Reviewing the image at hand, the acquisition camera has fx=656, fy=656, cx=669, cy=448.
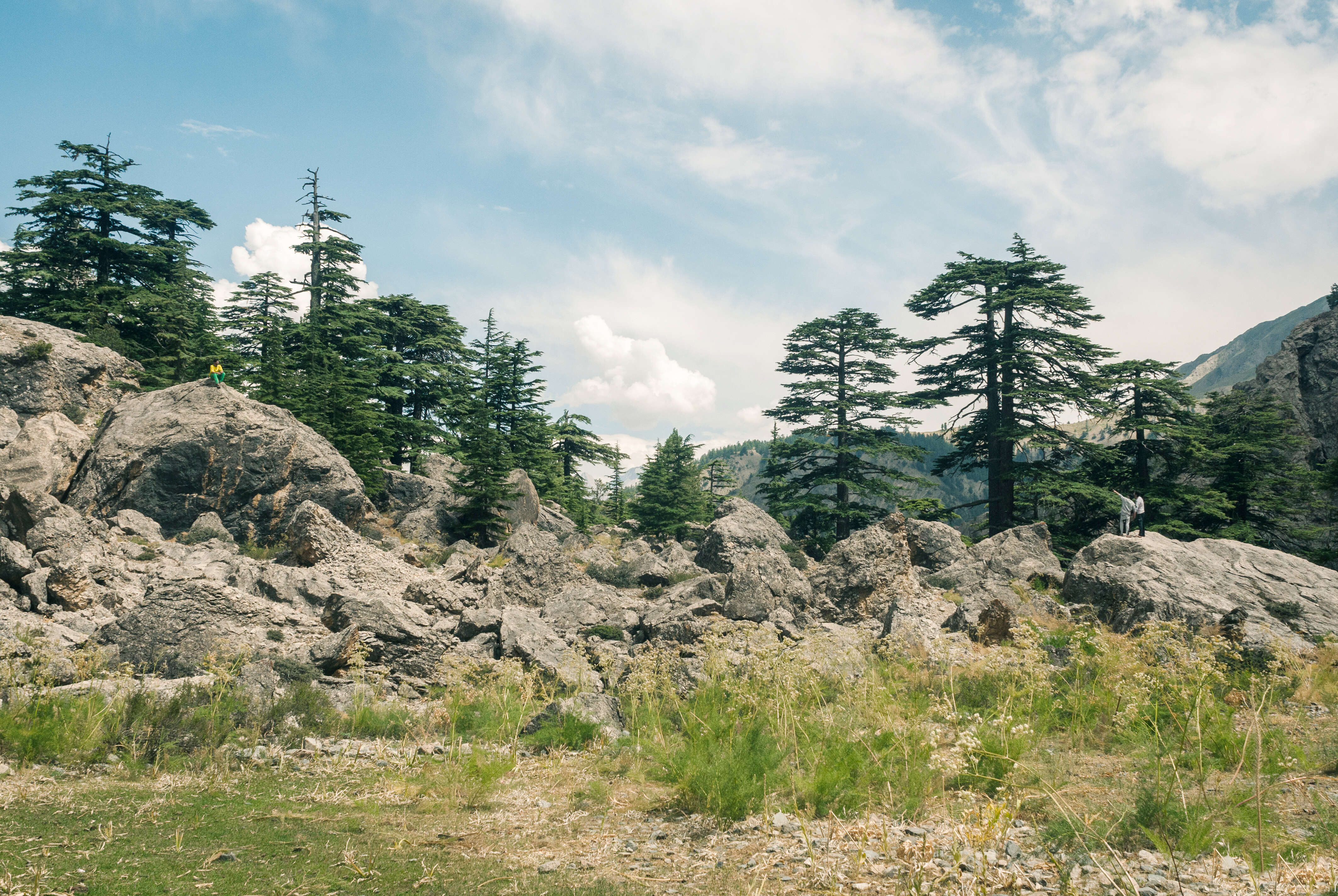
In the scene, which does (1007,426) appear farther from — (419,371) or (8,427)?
(8,427)

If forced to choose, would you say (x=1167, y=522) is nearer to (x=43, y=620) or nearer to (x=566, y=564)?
(x=566, y=564)

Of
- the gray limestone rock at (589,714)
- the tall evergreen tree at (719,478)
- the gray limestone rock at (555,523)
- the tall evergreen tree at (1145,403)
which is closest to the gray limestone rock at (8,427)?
the gray limestone rock at (555,523)

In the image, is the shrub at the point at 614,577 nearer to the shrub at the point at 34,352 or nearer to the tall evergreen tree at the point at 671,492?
the tall evergreen tree at the point at 671,492

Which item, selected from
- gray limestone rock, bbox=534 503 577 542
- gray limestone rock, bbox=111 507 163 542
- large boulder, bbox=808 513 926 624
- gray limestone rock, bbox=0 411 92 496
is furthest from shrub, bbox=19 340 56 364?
large boulder, bbox=808 513 926 624

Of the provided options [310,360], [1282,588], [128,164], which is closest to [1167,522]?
[1282,588]

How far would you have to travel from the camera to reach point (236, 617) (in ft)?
33.2

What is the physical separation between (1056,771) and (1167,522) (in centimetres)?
2417

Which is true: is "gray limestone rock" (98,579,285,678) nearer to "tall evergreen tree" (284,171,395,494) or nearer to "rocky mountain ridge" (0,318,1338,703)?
"rocky mountain ridge" (0,318,1338,703)

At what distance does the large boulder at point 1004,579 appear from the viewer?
43.7ft

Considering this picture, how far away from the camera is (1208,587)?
13664mm

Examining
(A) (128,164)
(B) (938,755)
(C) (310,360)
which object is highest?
(A) (128,164)

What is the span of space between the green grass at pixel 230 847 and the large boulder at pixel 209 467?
14508 millimetres

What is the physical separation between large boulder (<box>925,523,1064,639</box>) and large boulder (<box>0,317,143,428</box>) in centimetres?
2522

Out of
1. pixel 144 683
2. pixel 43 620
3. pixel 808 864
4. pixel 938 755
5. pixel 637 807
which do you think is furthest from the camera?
pixel 43 620
